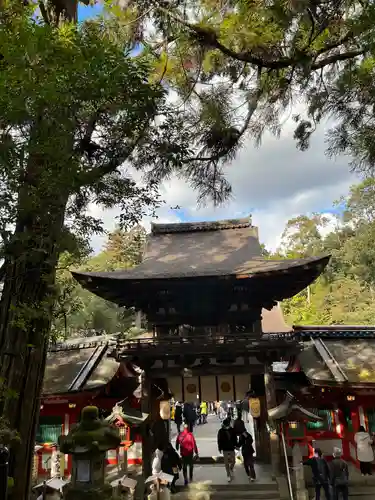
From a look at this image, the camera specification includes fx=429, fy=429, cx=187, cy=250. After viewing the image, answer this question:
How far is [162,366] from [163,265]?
89.1 inches

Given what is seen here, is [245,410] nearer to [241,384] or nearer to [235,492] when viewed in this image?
[241,384]

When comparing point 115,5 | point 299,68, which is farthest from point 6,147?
point 299,68

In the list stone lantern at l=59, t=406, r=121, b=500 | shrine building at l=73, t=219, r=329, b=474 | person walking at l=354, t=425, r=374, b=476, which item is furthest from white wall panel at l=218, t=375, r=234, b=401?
stone lantern at l=59, t=406, r=121, b=500

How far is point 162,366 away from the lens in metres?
9.27

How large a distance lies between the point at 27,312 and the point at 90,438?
202 cm

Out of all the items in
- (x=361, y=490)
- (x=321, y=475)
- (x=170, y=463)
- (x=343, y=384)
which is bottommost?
(x=361, y=490)

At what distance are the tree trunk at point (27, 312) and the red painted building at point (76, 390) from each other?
498 centimetres

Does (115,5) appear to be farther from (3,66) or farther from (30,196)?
(30,196)

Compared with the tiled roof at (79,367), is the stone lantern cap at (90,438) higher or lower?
lower

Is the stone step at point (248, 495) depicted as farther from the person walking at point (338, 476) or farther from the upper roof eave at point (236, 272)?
the upper roof eave at point (236, 272)

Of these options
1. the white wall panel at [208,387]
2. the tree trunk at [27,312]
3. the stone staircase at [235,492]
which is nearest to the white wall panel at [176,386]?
the white wall panel at [208,387]

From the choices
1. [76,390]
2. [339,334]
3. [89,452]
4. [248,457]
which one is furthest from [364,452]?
[76,390]

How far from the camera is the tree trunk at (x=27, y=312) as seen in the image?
4168 mm

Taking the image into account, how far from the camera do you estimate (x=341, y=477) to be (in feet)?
22.4
